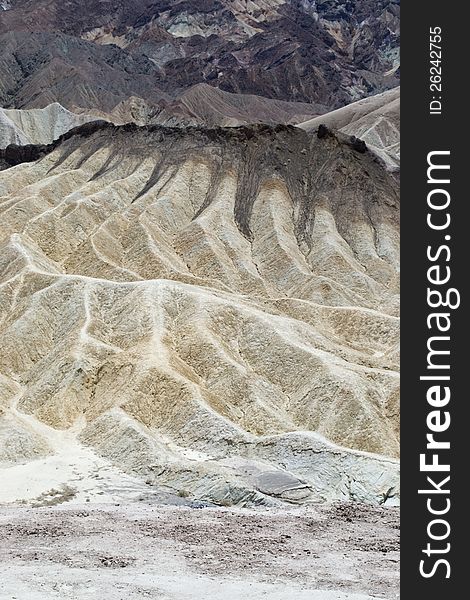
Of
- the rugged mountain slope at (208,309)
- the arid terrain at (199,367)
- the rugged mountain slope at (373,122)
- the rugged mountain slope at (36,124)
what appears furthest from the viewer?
the rugged mountain slope at (373,122)

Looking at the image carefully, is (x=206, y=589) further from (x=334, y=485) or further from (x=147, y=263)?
(x=147, y=263)

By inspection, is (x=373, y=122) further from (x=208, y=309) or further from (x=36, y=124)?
(x=208, y=309)

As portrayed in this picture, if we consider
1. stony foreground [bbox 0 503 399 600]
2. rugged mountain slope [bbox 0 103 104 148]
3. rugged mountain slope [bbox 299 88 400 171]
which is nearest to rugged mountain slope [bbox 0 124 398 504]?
stony foreground [bbox 0 503 399 600]

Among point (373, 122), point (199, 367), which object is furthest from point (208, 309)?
point (373, 122)

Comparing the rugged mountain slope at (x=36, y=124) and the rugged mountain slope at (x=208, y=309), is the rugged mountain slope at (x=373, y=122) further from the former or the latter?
the rugged mountain slope at (x=36, y=124)

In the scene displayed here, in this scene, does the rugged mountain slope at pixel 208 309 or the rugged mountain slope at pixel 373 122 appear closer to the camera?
the rugged mountain slope at pixel 208 309

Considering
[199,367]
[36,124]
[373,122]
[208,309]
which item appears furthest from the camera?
[36,124]

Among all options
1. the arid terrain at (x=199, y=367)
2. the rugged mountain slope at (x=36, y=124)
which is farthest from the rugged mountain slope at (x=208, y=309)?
the rugged mountain slope at (x=36, y=124)

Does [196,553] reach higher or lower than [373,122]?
lower

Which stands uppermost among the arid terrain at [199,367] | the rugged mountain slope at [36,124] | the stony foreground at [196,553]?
the rugged mountain slope at [36,124]
